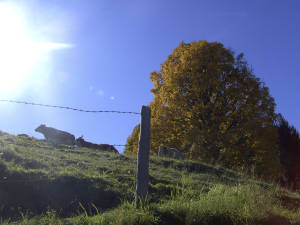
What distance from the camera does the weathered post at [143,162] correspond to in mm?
4496

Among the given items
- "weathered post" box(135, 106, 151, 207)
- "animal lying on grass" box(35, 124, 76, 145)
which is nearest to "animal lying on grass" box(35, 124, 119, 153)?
"animal lying on grass" box(35, 124, 76, 145)

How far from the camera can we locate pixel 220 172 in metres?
11.3

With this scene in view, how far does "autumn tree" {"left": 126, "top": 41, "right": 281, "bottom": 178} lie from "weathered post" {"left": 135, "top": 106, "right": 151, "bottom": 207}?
1069 centimetres

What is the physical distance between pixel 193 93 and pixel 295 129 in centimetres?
1380

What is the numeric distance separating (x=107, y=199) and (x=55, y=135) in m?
13.6

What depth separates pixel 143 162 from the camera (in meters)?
4.61

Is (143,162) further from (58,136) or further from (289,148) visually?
(289,148)

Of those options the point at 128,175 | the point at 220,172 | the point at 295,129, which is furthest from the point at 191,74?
the point at 295,129

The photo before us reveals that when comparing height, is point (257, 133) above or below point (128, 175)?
above

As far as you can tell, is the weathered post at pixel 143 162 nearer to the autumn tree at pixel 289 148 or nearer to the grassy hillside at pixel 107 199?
the grassy hillside at pixel 107 199

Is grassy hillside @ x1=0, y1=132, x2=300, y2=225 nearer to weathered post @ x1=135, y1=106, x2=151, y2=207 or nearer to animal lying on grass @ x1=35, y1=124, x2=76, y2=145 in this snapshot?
weathered post @ x1=135, y1=106, x2=151, y2=207

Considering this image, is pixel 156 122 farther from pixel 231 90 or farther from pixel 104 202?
pixel 104 202

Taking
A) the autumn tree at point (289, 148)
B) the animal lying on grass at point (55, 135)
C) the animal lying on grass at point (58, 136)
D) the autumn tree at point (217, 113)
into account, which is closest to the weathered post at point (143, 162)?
the autumn tree at point (217, 113)

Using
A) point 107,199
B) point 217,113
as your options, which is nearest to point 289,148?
point 217,113
